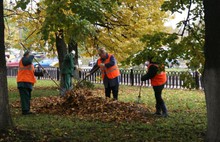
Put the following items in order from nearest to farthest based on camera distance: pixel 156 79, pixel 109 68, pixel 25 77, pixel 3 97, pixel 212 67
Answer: pixel 212 67 → pixel 3 97 → pixel 156 79 → pixel 25 77 → pixel 109 68

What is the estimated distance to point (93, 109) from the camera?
1033 cm

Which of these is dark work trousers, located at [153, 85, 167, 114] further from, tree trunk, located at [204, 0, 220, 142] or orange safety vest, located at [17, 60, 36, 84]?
tree trunk, located at [204, 0, 220, 142]

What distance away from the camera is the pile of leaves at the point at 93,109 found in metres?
9.46

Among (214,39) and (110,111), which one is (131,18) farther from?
(214,39)

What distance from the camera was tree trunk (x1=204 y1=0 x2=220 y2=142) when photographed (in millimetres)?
5336

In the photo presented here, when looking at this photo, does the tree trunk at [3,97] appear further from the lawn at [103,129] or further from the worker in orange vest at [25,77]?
the worker in orange vest at [25,77]

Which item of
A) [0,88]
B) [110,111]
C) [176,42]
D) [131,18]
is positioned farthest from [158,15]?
[0,88]

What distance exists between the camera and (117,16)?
54.6ft

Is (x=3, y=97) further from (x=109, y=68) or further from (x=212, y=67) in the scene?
(x=109, y=68)

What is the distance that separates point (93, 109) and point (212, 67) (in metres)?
5.41

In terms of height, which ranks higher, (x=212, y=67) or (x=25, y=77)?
(x=212, y=67)

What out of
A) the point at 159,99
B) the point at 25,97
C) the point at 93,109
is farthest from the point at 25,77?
the point at 159,99

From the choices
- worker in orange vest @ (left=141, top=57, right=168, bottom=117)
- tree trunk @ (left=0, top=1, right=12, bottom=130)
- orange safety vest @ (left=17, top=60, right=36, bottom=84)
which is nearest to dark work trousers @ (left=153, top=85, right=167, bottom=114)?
worker in orange vest @ (left=141, top=57, right=168, bottom=117)

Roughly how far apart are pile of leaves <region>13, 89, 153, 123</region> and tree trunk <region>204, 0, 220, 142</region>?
140 inches
